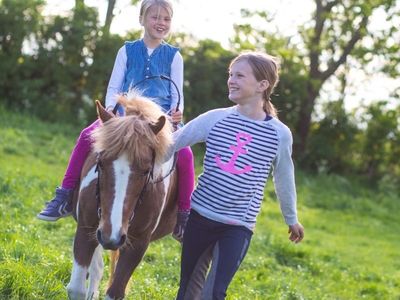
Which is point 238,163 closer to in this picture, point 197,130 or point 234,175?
point 234,175

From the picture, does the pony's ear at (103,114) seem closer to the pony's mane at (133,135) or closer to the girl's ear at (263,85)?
the pony's mane at (133,135)

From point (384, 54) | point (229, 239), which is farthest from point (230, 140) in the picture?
point (384, 54)

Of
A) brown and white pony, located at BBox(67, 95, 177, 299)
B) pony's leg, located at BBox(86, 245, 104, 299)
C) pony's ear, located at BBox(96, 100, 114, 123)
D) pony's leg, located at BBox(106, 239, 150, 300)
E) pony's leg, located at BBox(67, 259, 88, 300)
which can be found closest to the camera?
brown and white pony, located at BBox(67, 95, 177, 299)

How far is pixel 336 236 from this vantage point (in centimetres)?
1314

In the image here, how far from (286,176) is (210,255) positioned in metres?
0.68

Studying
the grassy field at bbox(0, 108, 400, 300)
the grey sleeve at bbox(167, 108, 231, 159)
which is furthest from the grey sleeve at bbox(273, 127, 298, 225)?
the grassy field at bbox(0, 108, 400, 300)

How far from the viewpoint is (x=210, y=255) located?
14.8 feet

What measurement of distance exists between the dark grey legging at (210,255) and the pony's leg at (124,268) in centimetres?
44

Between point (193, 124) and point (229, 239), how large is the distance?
29.7 inches

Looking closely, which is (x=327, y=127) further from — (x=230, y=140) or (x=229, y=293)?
(x=230, y=140)

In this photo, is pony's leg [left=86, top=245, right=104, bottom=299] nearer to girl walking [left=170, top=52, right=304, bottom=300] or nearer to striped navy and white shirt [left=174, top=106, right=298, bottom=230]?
girl walking [left=170, top=52, right=304, bottom=300]

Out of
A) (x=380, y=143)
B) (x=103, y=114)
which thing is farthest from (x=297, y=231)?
(x=380, y=143)

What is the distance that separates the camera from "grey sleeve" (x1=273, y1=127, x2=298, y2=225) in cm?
446

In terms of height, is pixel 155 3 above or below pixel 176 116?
above
